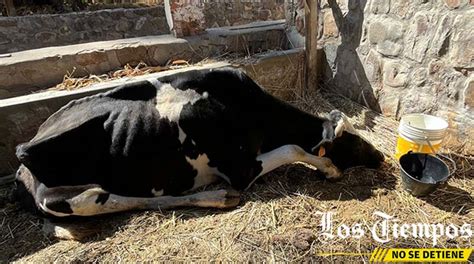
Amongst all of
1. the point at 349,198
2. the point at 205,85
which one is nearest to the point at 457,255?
the point at 349,198

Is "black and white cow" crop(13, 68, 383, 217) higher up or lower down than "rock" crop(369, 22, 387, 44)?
lower down

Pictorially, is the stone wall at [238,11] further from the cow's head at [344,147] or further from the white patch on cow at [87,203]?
the white patch on cow at [87,203]

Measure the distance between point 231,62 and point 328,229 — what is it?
1.97 metres

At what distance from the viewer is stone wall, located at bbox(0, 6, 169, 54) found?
5.90m

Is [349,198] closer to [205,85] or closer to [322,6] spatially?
[205,85]

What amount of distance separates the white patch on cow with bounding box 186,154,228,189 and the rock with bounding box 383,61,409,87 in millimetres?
1672

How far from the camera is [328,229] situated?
1.91 metres

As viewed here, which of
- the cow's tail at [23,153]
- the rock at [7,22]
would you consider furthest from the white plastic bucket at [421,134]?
the rock at [7,22]

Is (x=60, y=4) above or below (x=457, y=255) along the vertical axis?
above

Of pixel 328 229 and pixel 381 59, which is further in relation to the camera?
pixel 381 59

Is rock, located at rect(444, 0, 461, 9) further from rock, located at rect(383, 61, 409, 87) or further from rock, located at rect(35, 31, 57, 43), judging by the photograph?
rock, located at rect(35, 31, 57, 43)

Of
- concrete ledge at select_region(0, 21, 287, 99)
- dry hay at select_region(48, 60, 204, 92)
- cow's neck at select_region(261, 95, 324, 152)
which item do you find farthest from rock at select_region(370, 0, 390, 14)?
dry hay at select_region(48, 60, 204, 92)

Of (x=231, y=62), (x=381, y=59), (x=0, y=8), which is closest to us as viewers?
(x=381, y=59)

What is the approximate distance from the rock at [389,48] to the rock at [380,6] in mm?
253
